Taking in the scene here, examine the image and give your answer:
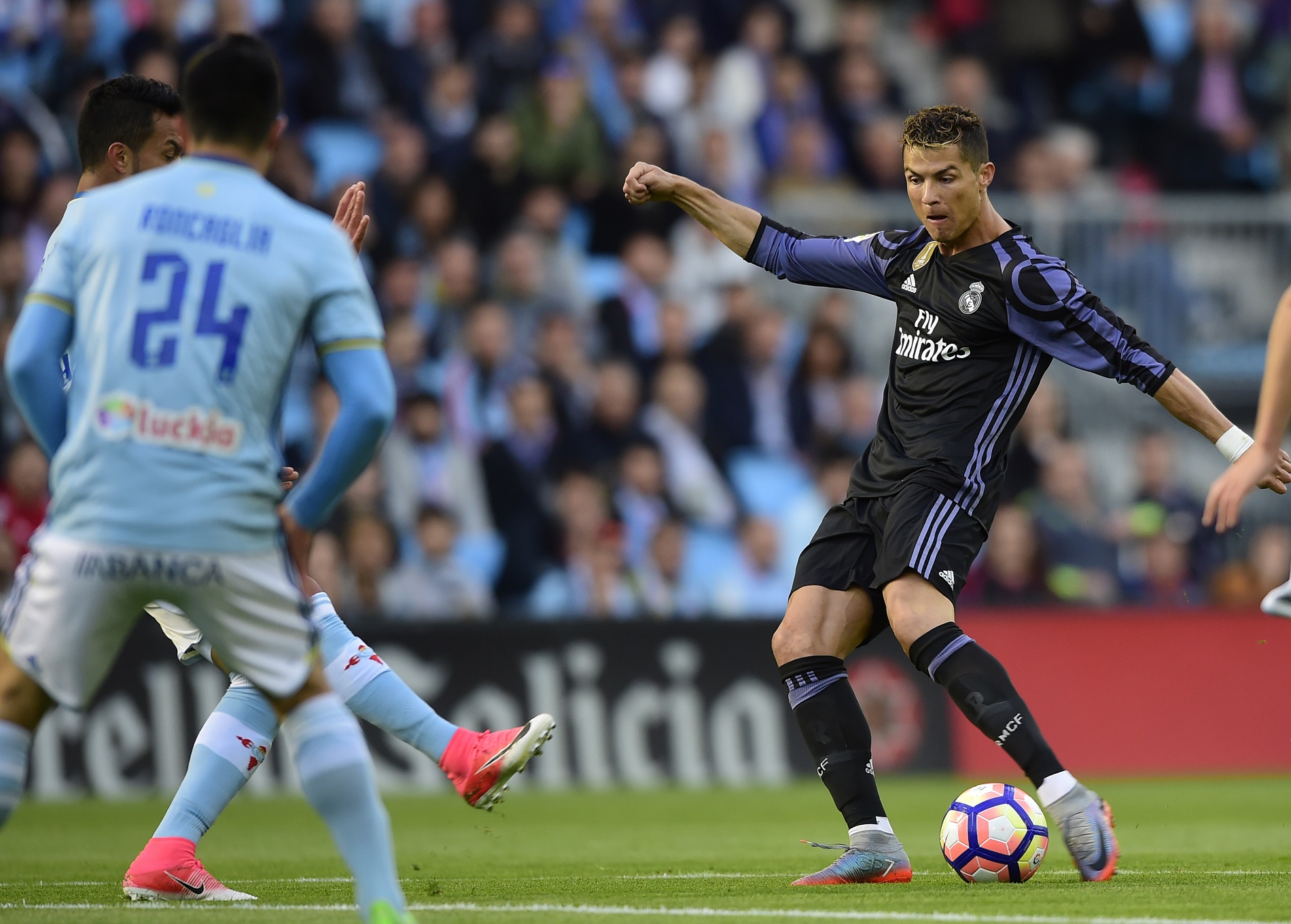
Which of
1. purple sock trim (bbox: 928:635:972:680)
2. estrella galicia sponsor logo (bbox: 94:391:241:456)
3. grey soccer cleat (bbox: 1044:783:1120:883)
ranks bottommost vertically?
grey soccer cleat (bbox: 1044:783:1120:883)

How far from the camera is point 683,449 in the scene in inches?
553

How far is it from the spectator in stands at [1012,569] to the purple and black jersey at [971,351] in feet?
21.7

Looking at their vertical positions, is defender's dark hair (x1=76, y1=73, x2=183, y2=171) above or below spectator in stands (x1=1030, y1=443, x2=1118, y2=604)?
above

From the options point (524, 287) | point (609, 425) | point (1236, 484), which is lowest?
point (1236, 484)

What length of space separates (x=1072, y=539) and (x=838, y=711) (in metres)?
7.71

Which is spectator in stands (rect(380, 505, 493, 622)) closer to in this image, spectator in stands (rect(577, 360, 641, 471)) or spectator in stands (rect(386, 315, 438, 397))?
spectator in stands (rect(386, 315, 438, 397))

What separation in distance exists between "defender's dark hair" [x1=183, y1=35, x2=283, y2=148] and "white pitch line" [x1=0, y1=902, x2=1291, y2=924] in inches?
94.9

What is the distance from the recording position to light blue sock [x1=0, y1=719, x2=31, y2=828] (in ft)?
14.1

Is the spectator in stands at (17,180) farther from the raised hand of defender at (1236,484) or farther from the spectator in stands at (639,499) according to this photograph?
the raised hand of defender at (1236,484)

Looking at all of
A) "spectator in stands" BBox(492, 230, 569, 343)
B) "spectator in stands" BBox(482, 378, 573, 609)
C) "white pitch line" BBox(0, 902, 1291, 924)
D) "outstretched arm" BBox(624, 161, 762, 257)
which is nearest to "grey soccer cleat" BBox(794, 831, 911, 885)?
"white pitch line" BBox(0, 902, 1291, 924)

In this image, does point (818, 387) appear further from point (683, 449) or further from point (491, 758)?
point (491, 758)

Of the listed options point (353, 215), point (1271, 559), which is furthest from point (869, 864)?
Result: point (1271, 559)

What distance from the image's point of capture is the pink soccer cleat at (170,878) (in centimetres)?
588

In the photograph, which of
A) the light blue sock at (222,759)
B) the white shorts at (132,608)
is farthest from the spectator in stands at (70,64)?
the white shorts at (132,608)
